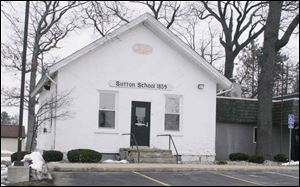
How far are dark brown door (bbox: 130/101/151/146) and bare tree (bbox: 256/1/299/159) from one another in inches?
286

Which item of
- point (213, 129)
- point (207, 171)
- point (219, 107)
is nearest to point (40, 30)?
point (219, 107)

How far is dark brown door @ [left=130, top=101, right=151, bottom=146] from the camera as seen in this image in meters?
25.2

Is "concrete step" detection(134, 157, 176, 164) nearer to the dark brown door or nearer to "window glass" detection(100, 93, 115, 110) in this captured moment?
the dark brown door

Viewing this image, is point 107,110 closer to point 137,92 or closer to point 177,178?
point 137,92

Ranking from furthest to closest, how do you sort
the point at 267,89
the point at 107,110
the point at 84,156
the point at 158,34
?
the point at 267,89, the point at 158,34, the point at 107,110, the point at 84,156

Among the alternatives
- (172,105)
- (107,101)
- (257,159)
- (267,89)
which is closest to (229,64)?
(267,89)

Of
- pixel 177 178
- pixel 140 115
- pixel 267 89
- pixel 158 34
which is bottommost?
pixel 177 178

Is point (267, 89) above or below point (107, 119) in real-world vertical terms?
above

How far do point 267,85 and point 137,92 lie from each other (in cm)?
839

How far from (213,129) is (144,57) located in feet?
16.3

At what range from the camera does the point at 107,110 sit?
81.5 feet

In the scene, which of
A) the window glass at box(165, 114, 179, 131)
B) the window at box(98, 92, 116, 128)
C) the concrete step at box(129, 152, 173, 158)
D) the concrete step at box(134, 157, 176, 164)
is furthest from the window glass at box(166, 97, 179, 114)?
the concrete step at box(134, 157, 176, 164)

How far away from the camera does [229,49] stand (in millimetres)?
47219

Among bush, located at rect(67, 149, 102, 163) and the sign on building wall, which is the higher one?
the sign on building wall
